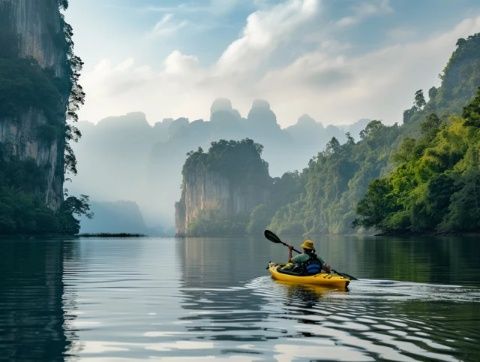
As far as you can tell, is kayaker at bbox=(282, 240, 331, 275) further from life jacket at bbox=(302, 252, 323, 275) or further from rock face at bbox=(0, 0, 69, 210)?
rock face at bbox=(0, 0, 69, 210)

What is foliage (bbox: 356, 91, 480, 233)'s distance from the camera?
279ft

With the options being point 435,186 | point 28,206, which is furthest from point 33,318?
point 28,206

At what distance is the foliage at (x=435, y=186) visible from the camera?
279ft

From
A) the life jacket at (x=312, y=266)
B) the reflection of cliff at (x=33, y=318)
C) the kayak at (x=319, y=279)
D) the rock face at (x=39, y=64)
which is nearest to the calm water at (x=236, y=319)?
the reflection of cliff at (x=33, y=318)

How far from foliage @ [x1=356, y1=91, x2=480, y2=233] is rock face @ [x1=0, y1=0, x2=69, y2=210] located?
188 ft

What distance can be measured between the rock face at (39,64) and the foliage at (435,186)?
5717cm

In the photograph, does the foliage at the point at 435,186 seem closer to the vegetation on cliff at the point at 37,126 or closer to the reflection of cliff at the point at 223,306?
the vegetation on cliff at the point at 37,126

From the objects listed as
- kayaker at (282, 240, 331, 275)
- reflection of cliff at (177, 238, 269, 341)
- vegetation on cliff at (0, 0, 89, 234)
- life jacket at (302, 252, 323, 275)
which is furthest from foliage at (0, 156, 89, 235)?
life jacket at (302, 252, 323, 275)

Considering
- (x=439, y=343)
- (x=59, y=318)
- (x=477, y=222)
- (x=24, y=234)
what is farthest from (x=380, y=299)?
(x=24, y=234)

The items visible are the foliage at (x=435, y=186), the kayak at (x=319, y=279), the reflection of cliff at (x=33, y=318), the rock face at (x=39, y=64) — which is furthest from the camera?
the rock face at (x=39, y=64)

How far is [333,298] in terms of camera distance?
67.9 feet

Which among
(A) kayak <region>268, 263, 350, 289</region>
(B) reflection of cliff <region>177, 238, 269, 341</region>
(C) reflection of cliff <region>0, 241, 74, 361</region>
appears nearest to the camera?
(C) reflection of cliff <region>0, 241, 74, 361</region>

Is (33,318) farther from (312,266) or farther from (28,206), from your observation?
(28,206)

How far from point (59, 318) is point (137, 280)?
1200 cm
